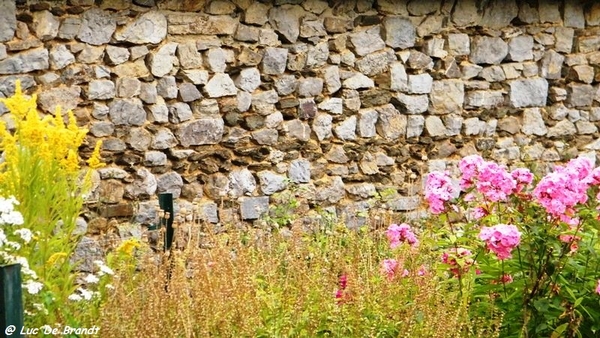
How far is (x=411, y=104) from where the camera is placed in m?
9.88

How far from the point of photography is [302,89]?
9.23 meters

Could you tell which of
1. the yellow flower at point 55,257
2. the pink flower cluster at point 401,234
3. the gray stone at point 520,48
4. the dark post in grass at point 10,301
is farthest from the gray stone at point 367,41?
the dark post in grass at point 10,301

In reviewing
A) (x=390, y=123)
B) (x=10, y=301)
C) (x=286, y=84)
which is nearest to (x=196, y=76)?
(x=286, y=84)

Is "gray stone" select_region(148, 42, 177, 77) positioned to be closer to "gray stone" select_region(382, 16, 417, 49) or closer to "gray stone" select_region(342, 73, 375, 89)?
"gray stone" select_region(342, 73, 375, 89)

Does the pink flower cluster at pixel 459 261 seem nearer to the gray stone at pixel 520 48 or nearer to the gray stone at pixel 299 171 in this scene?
the gray stone at pixel 299 171

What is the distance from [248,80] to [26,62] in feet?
5.95

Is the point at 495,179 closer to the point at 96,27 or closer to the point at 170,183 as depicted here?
the point at 170,183

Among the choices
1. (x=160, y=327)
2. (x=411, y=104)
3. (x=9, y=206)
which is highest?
(x=411, y=104)

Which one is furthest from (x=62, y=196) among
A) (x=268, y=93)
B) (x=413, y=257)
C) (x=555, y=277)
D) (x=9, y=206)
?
(x=268, y=93)

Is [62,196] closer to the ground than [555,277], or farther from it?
farther from it

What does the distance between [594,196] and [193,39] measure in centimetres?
396

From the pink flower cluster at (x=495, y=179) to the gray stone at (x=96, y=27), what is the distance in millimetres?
3309

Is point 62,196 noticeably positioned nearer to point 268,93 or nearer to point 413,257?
point 413,257

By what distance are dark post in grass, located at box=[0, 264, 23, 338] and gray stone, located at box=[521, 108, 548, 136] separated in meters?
6.87
